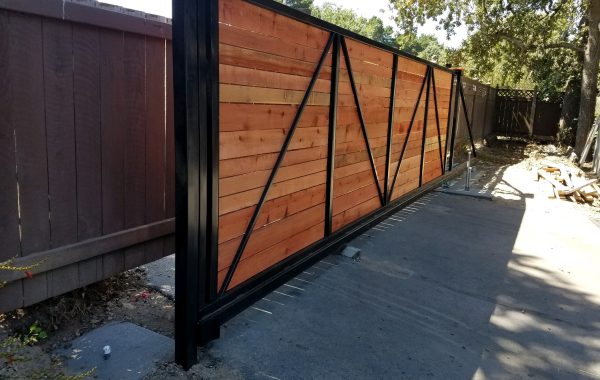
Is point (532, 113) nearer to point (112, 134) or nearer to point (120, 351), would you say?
point (112, 134)

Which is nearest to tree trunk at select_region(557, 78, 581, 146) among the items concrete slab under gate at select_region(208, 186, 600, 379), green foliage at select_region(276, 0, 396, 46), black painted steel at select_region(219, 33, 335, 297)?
concrete slab under gate at select_region(208, 186, 600, 379)

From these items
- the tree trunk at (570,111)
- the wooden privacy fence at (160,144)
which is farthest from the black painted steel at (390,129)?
the tree trunk at (570,111)

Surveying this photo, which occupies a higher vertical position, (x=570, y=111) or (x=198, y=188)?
(x=570, y=111)

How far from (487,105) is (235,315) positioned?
15097 millimetres

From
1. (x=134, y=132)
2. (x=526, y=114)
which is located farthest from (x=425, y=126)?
(x=526, y=114)

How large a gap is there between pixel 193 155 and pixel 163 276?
5.38 ft

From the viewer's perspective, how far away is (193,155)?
2541 mm

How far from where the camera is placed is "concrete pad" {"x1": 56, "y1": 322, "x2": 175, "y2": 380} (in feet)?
8.20

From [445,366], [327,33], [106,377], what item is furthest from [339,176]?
[106,377]

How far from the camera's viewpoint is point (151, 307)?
3268mm

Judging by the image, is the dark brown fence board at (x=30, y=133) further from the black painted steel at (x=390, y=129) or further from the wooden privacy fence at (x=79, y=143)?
the black painted steel at (x=390, y=129)

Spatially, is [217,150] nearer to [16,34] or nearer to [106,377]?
[16,34]

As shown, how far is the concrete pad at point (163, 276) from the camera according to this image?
11.6 ft

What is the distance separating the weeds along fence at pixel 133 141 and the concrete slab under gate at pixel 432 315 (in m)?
0.44
